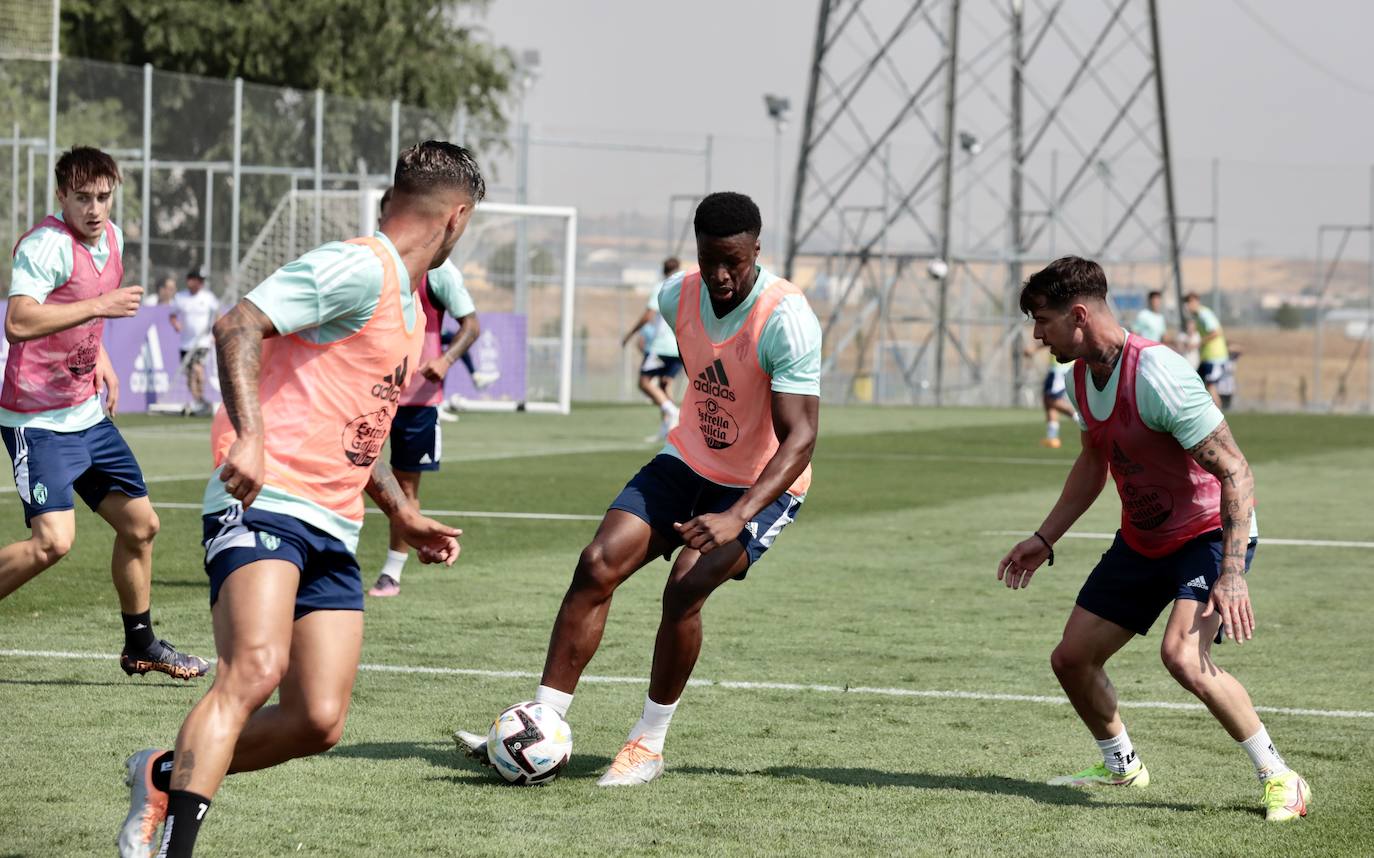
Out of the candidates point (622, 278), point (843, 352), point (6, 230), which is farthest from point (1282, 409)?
point (6, 230)

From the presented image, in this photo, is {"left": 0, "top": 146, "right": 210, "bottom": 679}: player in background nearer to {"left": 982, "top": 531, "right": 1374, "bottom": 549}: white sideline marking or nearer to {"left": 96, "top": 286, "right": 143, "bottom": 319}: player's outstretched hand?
{"left": 96, "top": 286, "right": 143, "bottom": 319}: player's outstretched hand

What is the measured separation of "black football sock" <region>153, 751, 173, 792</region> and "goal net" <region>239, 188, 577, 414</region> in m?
24.6

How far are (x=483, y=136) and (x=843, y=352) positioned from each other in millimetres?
14358

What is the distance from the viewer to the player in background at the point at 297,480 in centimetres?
449

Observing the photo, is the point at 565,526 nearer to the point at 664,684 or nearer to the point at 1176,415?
the point at 664,684

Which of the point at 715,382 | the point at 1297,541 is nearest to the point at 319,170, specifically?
the point at 1297,541

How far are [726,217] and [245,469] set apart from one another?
7.41 feet

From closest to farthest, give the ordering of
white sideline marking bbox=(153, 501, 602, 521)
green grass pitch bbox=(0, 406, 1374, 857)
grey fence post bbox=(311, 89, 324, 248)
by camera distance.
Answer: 1. green grass pitch bbox=(0, 406, 1374, 857)
2. white sideline marking bbox=(153, 501, 602, 521)
3. grey fence post bbox=(311, 89, 324, 248)

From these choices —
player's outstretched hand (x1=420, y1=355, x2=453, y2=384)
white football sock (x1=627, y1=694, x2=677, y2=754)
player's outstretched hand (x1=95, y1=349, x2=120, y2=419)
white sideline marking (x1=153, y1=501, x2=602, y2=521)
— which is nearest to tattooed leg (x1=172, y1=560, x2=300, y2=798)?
white football sock (x1=627, y1=694, x2=677, y2=754)

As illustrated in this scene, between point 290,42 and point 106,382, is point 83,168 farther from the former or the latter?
point 290,42

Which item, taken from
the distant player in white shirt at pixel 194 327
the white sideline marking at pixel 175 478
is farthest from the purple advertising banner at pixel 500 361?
the white sideline marking at pixel 175 478

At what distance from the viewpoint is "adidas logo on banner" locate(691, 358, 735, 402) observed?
6.45 meters

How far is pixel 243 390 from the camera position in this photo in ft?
14.8

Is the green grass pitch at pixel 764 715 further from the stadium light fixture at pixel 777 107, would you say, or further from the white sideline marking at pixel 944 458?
the stadium light fixture at pixel 777 107
